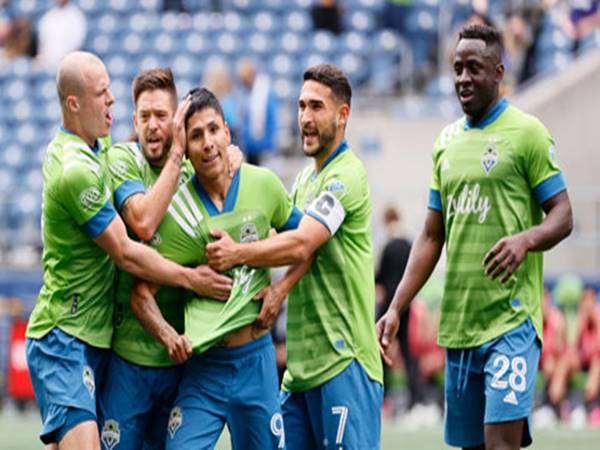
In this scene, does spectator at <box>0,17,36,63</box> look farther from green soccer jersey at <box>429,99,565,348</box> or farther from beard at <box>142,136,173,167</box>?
green soccer jersey at <box>429,99,565,348</box>

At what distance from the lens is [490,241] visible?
7.34 m

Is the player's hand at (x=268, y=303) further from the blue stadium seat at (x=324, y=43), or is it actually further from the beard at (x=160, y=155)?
the blue stadium seat at (x=324, y=43)

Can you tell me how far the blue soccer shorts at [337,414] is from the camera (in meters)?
7.15

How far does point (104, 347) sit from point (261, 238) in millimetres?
937

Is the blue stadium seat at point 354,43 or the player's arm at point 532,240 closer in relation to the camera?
the player's arm at point 532,240

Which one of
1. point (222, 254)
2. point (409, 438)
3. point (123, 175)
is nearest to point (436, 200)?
point (222, 254)

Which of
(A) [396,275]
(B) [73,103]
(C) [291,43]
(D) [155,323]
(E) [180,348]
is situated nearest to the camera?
(E) [180,348]

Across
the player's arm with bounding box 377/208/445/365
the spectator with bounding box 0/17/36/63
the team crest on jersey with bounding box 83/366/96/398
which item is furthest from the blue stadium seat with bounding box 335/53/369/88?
the team crest on jersey with bounding box 83/366/96/398

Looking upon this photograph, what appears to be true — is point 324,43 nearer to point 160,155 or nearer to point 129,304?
point 160,155

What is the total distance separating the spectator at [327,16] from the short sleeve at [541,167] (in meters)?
14.7

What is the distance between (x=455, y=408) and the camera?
7473 mm

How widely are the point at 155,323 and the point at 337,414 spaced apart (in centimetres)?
101

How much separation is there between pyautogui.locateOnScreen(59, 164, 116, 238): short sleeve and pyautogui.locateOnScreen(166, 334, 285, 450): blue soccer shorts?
785 mm

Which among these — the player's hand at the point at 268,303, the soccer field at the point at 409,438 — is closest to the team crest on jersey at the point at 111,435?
the player's hand at the point at 268,303
